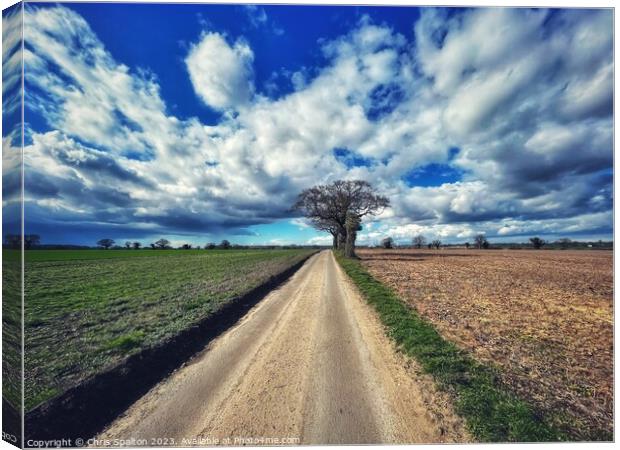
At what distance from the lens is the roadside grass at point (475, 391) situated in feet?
11.7

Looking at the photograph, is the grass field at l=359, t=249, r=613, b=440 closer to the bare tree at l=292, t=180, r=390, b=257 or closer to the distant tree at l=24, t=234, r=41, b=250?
the distant tree at l=24, t=234, r=41, b=250

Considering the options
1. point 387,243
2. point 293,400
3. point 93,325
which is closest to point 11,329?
point 93,325

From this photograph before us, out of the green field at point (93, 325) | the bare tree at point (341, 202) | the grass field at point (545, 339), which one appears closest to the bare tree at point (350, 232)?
the bare tree at point (341, 202)

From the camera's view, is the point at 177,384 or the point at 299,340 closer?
the point at 177,384

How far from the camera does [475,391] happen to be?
4215mm

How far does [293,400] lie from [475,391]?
122 inches

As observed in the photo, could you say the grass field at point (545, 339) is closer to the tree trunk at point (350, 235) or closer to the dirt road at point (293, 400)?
the dirt road at point (293, 400)

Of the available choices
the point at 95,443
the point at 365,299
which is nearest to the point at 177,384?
the point at 95,443

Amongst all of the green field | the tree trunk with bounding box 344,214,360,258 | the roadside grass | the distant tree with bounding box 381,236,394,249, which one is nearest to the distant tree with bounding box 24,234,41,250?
the green field

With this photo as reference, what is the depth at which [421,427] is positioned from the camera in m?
3.65

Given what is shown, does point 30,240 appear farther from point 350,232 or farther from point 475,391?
point 350,232

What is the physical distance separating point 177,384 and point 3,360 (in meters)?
2.89

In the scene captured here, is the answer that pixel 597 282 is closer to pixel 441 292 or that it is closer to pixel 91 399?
pixel 441 292

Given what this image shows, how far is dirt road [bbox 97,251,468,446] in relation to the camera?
3.64 meters
